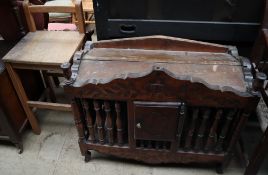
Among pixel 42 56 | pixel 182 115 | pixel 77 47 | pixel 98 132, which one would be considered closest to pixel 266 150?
pixel 182 115

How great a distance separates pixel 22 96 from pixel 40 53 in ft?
1.06

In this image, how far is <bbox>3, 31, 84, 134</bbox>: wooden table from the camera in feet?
4.32

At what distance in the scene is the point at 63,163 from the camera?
1565 millimetres

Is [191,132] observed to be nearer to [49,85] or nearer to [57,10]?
[57,10]

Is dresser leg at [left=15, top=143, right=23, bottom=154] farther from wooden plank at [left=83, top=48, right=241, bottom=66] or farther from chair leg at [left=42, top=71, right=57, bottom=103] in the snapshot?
wooden plank at [left=83, top=48, right=241, bottom=66]

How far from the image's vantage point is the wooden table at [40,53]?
132 cm

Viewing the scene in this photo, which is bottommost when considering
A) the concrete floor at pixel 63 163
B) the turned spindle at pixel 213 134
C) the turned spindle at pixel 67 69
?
the concrete floor at pixel 63 163

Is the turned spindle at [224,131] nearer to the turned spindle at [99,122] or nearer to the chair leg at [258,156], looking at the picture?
the chair leg at [258,156]

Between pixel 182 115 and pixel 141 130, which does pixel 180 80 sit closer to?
pixel 182 115

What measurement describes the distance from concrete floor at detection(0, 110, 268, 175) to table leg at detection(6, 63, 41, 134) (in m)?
0.09

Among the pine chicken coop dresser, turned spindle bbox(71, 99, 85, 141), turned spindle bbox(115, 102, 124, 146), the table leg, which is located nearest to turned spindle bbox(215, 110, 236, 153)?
the pine chicken coop dresser

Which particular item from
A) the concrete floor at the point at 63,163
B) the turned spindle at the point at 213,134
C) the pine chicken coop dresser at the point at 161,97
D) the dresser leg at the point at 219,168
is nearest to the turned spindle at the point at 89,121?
the pine chicken coop dresser at the point at 161,97

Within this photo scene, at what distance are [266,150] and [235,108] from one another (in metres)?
0.28

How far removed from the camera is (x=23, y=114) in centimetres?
162
